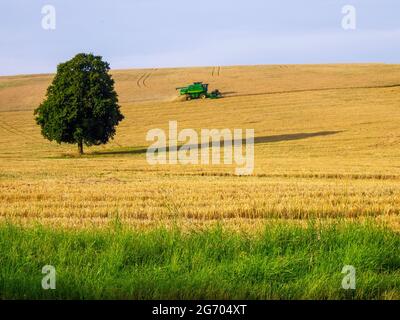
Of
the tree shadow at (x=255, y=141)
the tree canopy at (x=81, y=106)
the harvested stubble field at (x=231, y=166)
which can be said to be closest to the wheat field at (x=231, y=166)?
the harvested stubble field at (x=231, y=166)

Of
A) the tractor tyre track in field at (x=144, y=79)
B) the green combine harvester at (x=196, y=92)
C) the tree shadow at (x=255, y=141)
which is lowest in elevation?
the tree shadow at (x=255, y=141)

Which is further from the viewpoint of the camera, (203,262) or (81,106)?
(81,106)

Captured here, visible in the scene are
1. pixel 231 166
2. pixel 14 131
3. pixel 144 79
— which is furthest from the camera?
pixel 144 79

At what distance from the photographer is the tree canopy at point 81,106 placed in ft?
159

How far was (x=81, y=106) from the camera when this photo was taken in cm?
4884

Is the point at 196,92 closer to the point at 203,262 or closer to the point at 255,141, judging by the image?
the point at 255,141

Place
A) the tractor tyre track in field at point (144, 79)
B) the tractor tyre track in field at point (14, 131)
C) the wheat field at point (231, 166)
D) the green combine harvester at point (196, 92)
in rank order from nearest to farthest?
the wheat field at point (231, 166) → the tractor tyre track in field at point (14, 131) → the green combine harvester at point (196, 92) → the tractor tyre track in field at point (144, 79)

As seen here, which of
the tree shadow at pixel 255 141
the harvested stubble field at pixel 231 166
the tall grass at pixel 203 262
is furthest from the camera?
the tree shadow at pixel 255 141

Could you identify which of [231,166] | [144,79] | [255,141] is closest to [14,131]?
[255,141]

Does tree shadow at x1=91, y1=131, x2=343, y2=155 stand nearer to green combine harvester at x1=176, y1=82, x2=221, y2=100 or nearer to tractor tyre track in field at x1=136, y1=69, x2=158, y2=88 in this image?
green combine harvester at x1=176, y1=82, x2=221, y2=100

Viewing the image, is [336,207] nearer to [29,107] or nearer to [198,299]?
[198,299]

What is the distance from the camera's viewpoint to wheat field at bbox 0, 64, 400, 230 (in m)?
14.2

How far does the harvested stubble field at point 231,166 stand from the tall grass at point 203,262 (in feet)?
0.49

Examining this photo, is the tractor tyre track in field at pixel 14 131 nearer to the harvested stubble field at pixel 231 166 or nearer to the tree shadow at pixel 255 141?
the harvested stubble field at pixel 231 166
